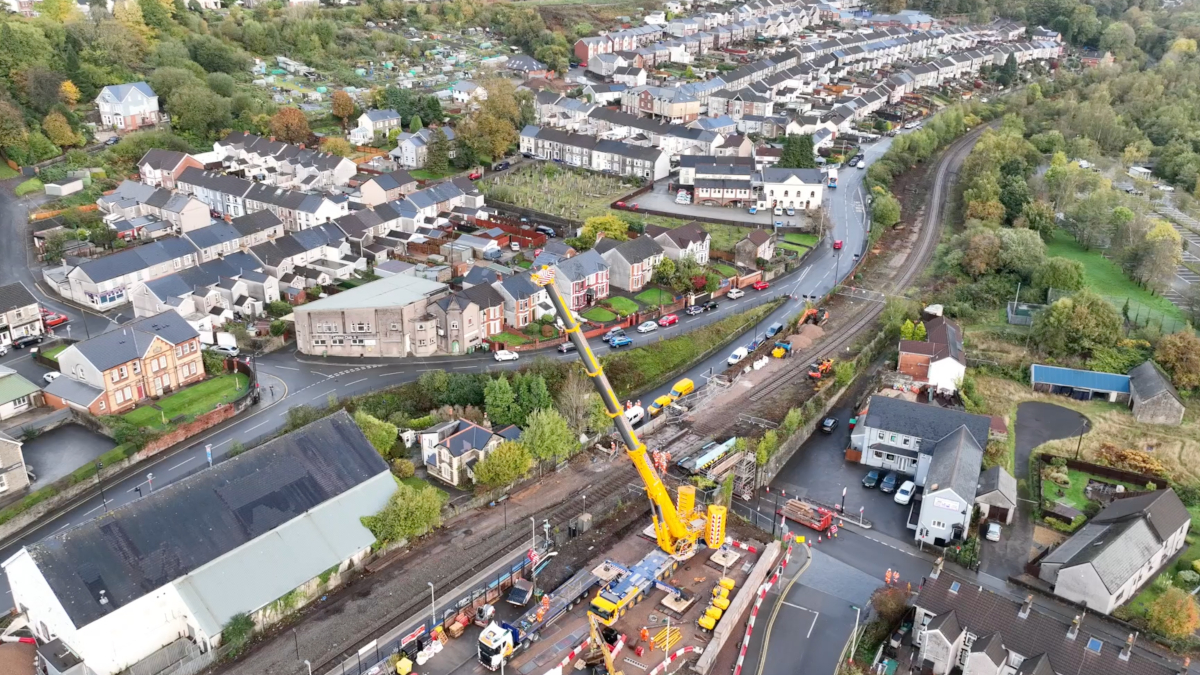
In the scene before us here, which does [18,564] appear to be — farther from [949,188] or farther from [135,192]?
[949,188]

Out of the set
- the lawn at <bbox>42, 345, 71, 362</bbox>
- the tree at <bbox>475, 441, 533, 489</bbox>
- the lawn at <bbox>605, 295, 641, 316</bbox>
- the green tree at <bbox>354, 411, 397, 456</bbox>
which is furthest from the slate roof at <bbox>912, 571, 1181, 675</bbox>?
the lawn at <bbox>42, 345, 71, 362</bbox>

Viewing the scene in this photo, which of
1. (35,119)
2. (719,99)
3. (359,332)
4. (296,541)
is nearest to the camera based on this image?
(296,541)

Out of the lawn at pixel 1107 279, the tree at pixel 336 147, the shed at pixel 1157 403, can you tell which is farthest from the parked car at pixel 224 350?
the lawn at pixel 1107 279

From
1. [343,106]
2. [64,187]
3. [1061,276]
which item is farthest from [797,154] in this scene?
[64,187]

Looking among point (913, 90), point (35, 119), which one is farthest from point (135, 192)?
point (913, 90)

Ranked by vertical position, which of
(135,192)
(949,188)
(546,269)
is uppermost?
(546,269)

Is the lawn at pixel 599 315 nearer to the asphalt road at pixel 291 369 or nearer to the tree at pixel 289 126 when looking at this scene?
the asphalt road at pixel 291 369

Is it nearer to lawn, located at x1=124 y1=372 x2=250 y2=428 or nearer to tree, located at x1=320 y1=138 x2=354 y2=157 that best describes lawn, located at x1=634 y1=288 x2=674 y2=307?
lawn, located at x1=124 y1=372 x2=250 y2=428
